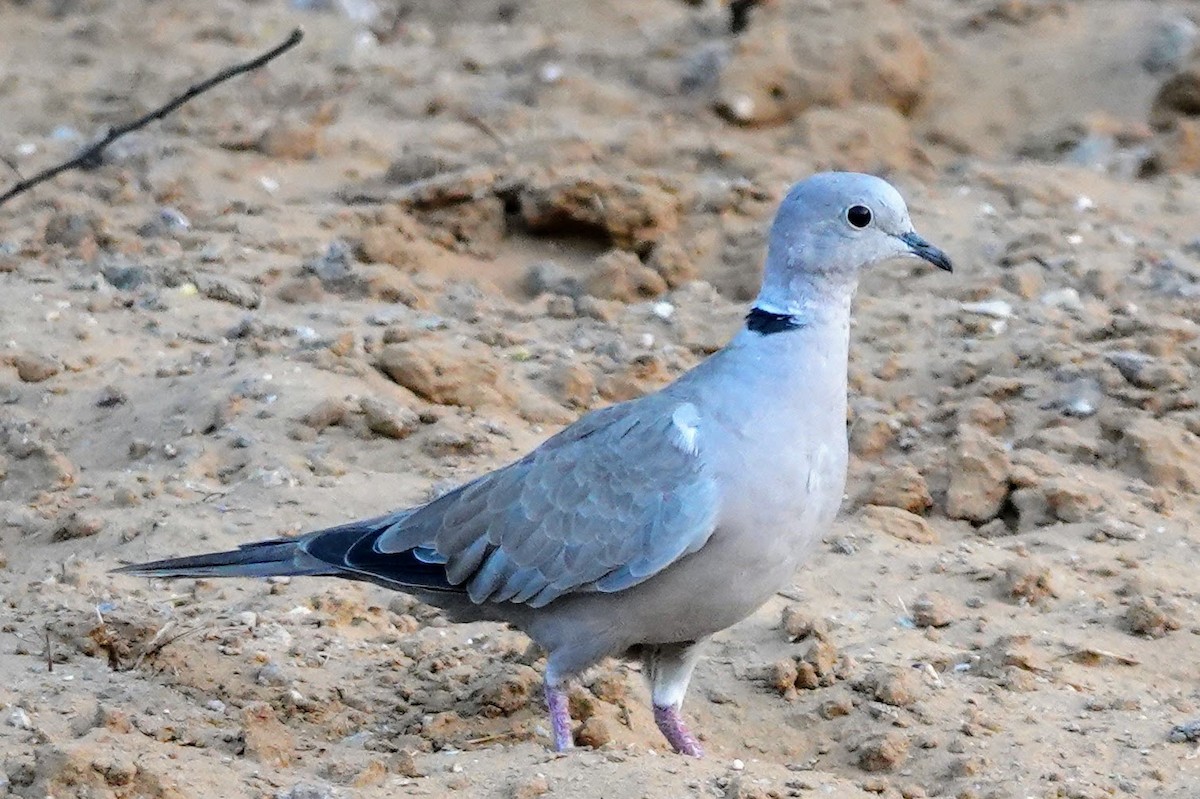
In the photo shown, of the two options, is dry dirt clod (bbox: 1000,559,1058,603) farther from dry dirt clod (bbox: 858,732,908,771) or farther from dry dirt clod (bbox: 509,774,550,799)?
dry dirt clod (bbox: 509,774,550,799)

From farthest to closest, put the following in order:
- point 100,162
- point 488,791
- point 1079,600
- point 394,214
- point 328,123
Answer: point 328,123 → point 100,162 → point 394,214 → point 1079,600 → point 488,791

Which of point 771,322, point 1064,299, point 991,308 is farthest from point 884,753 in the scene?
point 1064,299

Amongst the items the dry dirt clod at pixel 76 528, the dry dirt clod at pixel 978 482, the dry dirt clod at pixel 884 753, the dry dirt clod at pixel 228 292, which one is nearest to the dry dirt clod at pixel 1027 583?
the dry dirt clod at pixel 978 482

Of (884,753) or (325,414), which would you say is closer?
(884,753)

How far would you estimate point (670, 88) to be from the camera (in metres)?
9.34

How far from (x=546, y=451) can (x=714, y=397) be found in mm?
507

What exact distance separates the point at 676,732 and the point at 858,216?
4.14ft

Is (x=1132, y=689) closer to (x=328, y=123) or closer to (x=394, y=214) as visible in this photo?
A: (x=394, y=214)

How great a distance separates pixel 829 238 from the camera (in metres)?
4.45

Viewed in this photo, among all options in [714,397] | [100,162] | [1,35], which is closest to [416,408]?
[714,397]

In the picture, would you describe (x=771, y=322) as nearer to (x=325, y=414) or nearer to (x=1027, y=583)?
(x=1027, y=583)

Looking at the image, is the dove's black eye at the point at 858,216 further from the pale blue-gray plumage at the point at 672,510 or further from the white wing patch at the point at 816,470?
the white wing patch at the point at 816,470

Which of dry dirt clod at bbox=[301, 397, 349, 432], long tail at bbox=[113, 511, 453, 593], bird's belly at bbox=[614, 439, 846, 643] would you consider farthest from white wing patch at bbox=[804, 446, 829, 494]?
dry dirt clod at bbox=[301, 397, 349, 432]

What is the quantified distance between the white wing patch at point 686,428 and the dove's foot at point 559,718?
640mm
